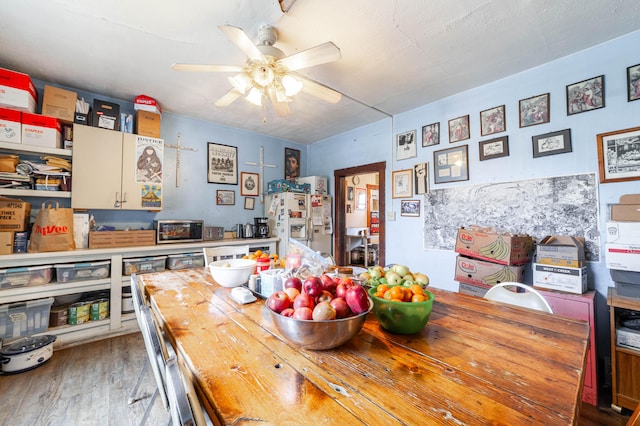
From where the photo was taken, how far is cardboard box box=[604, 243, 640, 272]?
5.49 ft

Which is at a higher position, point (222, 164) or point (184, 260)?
A: point (222, 164)

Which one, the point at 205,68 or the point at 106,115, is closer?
the point at 205,68

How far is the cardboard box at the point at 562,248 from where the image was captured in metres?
1.92

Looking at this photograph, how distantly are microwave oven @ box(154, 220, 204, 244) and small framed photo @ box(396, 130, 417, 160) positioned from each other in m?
2.77

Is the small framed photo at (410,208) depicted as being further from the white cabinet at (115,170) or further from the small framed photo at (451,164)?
the white cabinet at (115,170)

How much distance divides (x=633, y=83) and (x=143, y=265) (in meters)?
4.63

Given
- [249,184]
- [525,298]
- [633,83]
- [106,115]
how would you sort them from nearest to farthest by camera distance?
[525,298] → [633,83] → [106,115] → [249,184]

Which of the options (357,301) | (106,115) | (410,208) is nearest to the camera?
(357,301)

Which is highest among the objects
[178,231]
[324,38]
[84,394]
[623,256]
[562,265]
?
[324,38]

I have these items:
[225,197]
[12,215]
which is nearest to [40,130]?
[12,215]

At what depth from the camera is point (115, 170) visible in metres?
2.85

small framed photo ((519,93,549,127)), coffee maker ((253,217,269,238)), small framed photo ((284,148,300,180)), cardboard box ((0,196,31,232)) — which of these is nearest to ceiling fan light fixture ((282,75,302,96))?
small framed photo ((519,93,549,127))

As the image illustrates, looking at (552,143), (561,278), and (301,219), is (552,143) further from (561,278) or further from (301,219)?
(301,219)

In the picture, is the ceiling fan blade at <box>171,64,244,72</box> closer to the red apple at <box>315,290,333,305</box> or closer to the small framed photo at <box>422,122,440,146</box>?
the red apple at <box>315,290,333,305</box>
